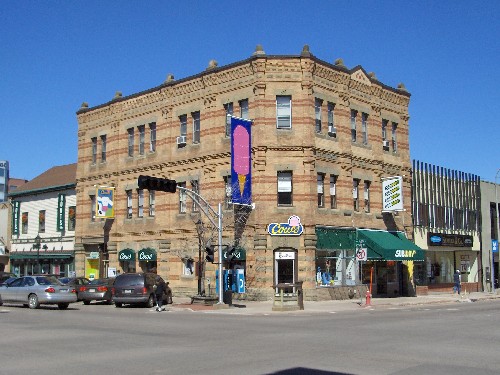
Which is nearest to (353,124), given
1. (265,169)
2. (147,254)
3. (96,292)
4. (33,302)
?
(265,169)

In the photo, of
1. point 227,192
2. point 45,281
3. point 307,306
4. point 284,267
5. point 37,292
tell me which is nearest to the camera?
point 37,292

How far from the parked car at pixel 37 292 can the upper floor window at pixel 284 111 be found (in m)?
14.5

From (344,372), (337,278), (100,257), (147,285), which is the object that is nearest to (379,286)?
(337,278)

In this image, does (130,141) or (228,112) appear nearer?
(228,112)

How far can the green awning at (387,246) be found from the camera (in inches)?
1436

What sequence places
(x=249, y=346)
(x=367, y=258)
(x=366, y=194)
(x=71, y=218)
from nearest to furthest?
(x=249, y=346)
(x=367, y=258)
(x=366, y=194)
(x=71, y=218)

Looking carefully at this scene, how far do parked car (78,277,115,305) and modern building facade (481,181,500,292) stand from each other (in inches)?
1192

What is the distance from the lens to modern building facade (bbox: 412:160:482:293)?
44219 mm

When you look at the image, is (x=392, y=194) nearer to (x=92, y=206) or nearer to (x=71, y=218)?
(x=92, y=206)

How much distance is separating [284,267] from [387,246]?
683cm

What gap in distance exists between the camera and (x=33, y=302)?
95.2ft

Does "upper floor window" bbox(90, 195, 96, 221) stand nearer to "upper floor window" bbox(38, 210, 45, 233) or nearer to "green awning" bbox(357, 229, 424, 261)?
"upper floor window" bbox(38, 210, 45, 233)

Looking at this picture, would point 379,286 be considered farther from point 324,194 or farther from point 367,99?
point 367,99

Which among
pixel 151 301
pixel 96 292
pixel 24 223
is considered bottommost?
pixel 151 301
